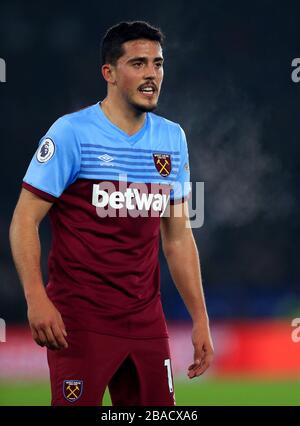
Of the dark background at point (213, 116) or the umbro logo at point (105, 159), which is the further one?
the dark background at point (213, 116)

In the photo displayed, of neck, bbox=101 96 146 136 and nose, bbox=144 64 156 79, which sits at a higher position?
nose, bbox=144 64 156 79

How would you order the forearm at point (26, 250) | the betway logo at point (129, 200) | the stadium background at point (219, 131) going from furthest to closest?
the stadium background at point (219, 131) < the betway logo at point (129, 200) < the forearm at point (26, 250)

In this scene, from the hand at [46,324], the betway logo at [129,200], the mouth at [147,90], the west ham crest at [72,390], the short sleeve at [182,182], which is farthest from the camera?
the short sleeve at [182,182]

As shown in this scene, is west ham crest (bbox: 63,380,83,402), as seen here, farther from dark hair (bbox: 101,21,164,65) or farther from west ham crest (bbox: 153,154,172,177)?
dark hair (bbox: 101,21,164,65)

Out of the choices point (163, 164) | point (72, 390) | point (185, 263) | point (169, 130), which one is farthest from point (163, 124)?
point (72, 390)

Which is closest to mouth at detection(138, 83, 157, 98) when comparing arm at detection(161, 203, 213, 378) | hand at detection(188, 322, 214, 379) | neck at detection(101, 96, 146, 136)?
neck at detection(101, 96, 146, 136)

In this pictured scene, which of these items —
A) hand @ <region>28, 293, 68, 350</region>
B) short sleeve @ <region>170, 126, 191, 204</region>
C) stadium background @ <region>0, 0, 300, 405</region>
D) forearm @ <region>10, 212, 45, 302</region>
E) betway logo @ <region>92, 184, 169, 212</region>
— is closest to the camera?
hand @ <region>28, 293, 68, 350</region>

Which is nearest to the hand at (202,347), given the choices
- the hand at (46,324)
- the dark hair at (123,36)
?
the hand at (46,324)

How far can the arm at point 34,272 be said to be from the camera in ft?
11.6

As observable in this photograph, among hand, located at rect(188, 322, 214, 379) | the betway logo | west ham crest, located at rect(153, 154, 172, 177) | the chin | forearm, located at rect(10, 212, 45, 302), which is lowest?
hand, located at rect(188, 322, 214, 379)

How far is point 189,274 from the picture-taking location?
14.0ft

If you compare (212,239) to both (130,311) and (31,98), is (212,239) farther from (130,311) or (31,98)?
(130,311)

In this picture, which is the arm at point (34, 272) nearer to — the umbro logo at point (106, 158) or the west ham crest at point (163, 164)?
the umbro logo at point (106, 158)

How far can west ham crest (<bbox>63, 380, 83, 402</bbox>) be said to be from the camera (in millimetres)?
3760
